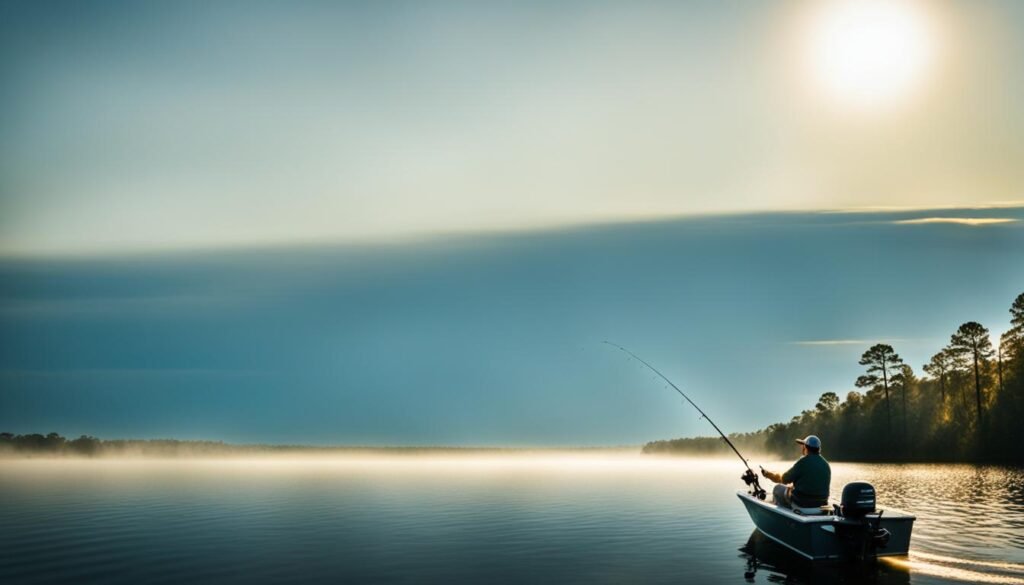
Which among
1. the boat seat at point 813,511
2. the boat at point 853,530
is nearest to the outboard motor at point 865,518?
the boat at point 853,530

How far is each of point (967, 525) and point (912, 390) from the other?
269 ft

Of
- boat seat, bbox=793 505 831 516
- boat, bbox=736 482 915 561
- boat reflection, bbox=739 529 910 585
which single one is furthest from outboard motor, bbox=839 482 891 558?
boat seat, bbox=793 505 831 516

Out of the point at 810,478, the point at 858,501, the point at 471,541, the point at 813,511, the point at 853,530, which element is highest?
the point at 810,478

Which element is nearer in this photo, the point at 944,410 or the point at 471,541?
the point at 471,541

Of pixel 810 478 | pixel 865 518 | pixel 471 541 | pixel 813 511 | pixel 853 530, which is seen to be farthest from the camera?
pixel 471 541

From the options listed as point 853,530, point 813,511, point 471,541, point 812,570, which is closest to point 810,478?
point 813,511

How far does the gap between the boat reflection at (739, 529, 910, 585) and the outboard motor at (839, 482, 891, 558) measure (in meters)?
0.65

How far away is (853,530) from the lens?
2239 centimetres

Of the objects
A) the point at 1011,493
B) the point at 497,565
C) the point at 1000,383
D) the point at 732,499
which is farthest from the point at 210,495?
the point at 1000,383

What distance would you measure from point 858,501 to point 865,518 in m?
0.49

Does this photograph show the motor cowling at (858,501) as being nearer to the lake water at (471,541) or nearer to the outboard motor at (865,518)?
the outboard motor at (865,518)

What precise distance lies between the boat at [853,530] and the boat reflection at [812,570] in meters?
0.31

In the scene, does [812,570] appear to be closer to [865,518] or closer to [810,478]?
[865,518]

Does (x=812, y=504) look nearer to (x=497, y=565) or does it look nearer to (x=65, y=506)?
(x=497, y=565)
